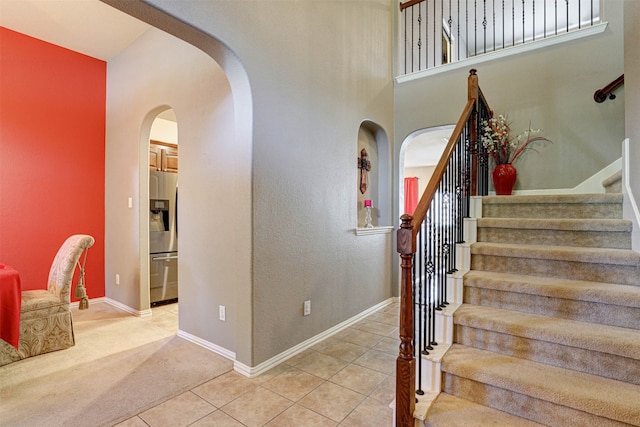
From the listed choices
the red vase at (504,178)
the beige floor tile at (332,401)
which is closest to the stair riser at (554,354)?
the beige floor tile at (332,401)

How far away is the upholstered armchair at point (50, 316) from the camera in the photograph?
2.60 meters

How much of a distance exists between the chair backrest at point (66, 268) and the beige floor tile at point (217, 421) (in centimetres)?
199

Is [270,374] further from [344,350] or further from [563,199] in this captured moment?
[563,199]

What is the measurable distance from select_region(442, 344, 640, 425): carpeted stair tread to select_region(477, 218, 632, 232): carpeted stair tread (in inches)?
41.3

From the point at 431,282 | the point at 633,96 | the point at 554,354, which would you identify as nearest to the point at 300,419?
the point at 431,282

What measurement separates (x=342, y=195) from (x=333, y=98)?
98 centimetres

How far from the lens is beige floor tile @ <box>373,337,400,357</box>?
2.70m

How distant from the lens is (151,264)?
3.87m

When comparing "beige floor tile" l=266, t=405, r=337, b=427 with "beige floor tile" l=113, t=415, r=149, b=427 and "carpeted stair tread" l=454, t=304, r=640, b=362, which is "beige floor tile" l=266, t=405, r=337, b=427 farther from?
"carpeted stair tread" l=454, t=304, r=640, b=362

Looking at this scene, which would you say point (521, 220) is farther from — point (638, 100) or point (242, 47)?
point (242, 47)

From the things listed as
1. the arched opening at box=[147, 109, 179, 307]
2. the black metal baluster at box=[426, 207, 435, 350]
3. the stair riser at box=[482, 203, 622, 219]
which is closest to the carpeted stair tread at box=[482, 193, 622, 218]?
the stair riser at box=[482, 203, 622, 219]

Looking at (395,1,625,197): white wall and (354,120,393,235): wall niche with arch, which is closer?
(395,1,625,197): white wall

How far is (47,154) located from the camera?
3803 millimetres

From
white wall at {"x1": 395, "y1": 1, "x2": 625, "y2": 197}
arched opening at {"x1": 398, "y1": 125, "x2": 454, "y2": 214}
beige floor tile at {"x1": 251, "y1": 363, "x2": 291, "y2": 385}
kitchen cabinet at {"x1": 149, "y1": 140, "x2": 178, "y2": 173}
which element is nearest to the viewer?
beige floor tile at {"x1": 251, "y1": 363, "x2": 291, "y2": 385}
